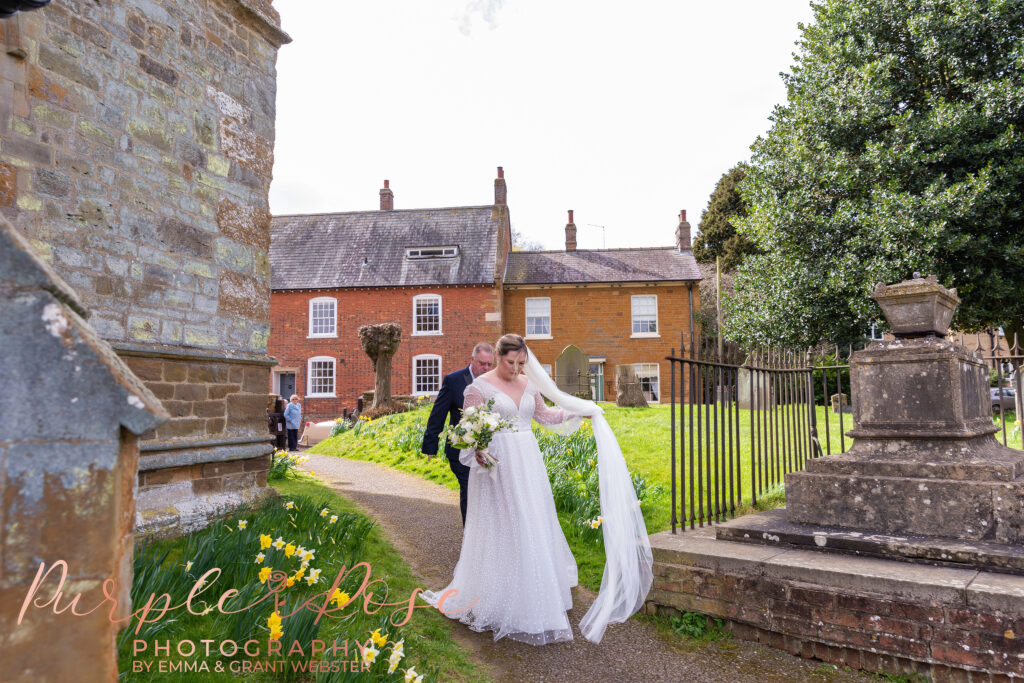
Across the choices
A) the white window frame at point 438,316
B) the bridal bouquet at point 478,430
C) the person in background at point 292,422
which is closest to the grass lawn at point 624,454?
the person in background at point 292,422

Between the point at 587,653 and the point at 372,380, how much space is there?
22.8 metres

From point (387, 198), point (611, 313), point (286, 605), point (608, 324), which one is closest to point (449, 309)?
point (608, 324)

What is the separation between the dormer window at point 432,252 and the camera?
89.9ft

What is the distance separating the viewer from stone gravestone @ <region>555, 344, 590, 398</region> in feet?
65.1

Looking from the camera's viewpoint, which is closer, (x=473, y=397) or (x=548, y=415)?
(x=473, y=397)

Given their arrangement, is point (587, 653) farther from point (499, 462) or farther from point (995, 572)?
point (995, 572)

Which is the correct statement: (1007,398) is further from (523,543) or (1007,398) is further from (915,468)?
(523,543)

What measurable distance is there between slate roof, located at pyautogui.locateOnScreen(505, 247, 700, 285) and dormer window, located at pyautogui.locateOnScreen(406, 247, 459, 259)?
2.70m

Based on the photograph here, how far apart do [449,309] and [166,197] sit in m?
20.3

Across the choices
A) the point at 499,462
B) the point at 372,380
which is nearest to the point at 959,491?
the point at 499,462

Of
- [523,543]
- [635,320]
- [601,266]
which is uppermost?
[601,266]

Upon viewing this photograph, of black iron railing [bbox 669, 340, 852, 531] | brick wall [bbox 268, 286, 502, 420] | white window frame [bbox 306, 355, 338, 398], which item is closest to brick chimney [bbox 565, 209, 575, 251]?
brick wall [bbox 268, 286, 502, 420]

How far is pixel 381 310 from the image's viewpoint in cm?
2658

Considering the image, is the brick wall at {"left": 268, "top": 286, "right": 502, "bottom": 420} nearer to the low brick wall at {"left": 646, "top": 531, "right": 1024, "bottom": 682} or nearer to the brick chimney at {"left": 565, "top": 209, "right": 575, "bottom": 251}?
the brick chimney at {"left": 565, "top": 209, "right": 575, "bottom": 251}
